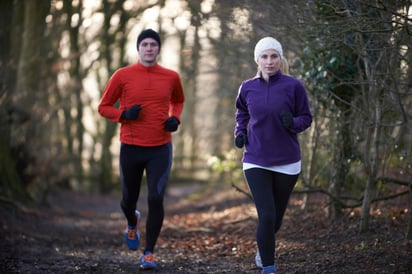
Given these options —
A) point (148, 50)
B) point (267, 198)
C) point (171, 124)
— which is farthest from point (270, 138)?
point (148, 50)

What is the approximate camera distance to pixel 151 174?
20.6ft

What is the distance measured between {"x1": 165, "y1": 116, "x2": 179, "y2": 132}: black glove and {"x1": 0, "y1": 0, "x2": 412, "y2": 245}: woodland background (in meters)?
1.31

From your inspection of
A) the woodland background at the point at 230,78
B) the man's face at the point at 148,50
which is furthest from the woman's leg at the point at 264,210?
the man's face at the point at 148,50

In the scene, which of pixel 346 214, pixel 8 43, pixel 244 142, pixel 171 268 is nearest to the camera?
pixel 244 142

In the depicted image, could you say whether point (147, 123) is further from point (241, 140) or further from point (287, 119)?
point (287, 119)

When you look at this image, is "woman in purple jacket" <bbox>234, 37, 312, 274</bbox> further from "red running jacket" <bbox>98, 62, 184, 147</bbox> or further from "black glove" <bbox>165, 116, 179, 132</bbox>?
"red running jacket" <bbox>98, 62, 184, 147</bbox>

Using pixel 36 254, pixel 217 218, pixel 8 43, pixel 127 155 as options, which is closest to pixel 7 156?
pixel 8 43

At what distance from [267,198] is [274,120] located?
639mm

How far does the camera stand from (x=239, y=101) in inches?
218

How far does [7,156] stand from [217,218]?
157 inches

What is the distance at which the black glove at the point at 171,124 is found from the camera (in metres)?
6.31

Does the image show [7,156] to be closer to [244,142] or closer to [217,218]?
[217,218]

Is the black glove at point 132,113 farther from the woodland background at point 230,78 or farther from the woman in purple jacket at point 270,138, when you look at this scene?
the woodland background at point 230,78

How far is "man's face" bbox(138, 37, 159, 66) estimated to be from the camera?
6.33 m
